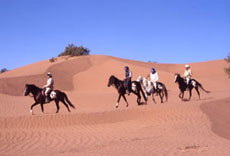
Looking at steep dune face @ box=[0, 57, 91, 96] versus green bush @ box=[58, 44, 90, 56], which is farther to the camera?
green bush @ box=[58, 44, 90, 56]

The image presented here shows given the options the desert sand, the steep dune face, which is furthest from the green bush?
the desert sand

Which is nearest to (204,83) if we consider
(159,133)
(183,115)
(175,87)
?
(175,87)

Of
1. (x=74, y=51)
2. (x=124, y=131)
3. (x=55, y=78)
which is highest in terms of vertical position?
(x=74, y=51)

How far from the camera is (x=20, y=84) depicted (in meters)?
32.0

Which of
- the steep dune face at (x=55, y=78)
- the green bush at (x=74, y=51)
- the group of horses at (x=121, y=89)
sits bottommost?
the group of horses at (x=121, y=89)

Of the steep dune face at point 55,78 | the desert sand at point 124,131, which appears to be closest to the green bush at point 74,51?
the steep dune face at point 55,78

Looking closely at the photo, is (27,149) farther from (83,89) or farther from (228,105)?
(83,89)

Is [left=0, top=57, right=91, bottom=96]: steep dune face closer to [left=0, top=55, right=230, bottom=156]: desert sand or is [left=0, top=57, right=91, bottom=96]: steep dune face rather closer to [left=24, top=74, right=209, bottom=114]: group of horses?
[left=0, top=55, right=230, bottom=156]: desert sand

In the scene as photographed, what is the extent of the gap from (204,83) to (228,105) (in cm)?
2387

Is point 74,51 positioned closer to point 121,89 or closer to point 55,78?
point 55,78

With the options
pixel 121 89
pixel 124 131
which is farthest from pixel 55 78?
pixel 124 131

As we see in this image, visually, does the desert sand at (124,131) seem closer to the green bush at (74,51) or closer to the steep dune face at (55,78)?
the steep dune face at (55,78)

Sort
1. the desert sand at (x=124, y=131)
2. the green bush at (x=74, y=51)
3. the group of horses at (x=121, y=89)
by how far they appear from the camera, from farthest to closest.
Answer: the green bush at (x=74, y=51), the group of horses at (x=121, y=89), the desert sand at (x=124, y=131)

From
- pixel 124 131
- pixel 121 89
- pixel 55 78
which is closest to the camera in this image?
pixel 124 131
